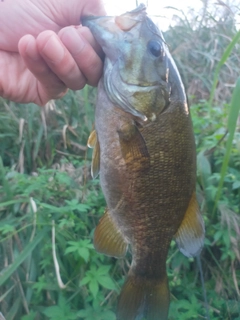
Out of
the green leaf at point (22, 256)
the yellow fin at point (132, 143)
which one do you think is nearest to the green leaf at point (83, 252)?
the green leaf at point (22, 256)

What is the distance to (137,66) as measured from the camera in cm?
128

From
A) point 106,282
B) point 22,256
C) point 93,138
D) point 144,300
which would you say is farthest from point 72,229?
point 93,138

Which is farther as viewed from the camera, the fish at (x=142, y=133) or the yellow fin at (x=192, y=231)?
the yellow fin at (x=192, y=231)

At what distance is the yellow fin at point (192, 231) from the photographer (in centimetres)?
137

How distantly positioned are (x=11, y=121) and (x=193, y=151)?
2.06 meters

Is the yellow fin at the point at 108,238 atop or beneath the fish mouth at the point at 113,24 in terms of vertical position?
beneath

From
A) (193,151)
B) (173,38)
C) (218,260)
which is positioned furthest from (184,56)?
(193,151)

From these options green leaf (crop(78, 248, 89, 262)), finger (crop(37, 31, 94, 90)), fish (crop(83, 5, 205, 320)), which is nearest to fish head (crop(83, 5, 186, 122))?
fish (crop(83, 5, 205, 320))

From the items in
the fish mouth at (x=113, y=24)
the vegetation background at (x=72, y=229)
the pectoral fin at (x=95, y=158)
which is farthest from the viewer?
the vegetation background at (x=72, y=229)

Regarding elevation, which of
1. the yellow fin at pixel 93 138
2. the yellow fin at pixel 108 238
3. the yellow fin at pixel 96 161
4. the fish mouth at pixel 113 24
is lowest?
the yellow fin at pixel 108 238

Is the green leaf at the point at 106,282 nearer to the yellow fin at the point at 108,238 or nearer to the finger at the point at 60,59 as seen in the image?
the yellow fin at the point at 108,238

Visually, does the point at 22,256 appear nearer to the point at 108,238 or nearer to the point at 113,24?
the point at 108,238

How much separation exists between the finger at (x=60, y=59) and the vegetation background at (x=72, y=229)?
0.39 m

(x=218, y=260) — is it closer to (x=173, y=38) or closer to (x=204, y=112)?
(x=204, y=112)
